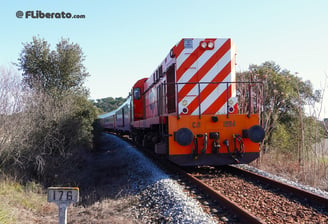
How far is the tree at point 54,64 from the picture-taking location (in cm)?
1792

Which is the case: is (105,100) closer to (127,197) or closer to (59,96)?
(59,96)

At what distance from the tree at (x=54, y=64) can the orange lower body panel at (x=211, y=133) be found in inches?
481

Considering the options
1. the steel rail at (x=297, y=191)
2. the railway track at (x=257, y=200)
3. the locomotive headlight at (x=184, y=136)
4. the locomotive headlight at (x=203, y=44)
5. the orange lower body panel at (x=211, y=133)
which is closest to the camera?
the railway track at (x=257, y=200)

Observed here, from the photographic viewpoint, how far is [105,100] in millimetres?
110000

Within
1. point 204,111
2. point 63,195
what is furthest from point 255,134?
point 63,195

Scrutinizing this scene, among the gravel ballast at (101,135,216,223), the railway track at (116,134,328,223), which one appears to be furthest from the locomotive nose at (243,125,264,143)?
the gravel ballast at (101,135,216,223)

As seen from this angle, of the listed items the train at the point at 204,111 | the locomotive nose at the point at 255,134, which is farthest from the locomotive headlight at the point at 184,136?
the locomotive nose at the point at 255,134

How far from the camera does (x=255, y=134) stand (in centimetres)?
697

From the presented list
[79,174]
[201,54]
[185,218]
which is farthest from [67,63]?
[185,218]

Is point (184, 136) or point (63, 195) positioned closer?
point (63, 195)

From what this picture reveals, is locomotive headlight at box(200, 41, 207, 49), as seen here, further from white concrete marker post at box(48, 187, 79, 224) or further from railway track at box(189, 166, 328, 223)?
white concrete marker post at box(48, 187, 79, 224)

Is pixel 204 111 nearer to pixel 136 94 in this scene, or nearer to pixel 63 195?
pixel 63 195

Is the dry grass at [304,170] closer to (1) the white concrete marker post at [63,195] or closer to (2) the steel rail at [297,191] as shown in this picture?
(2) the steel rail at [297,191]

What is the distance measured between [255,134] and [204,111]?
149cm
